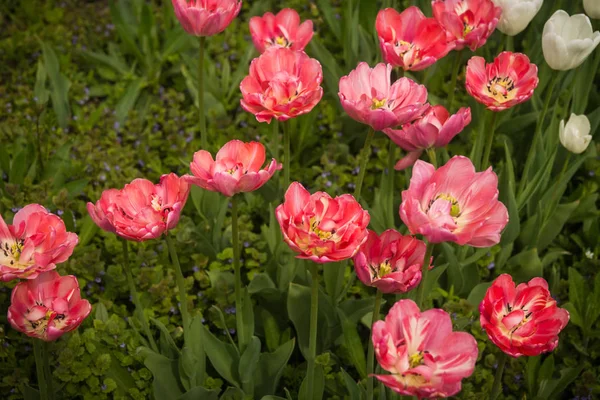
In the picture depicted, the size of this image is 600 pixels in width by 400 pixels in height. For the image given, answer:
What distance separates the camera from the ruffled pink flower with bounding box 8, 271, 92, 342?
1.40 meters

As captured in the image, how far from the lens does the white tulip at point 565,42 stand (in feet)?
5.99

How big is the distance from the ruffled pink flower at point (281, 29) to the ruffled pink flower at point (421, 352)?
1053 millimetres

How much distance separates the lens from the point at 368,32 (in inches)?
113

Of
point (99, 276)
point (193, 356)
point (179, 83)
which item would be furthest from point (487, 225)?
point (179, 83)

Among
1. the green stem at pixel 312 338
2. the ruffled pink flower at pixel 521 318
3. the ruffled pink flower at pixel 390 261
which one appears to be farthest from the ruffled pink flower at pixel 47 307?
the ruffled pink flower at pixel 521 318

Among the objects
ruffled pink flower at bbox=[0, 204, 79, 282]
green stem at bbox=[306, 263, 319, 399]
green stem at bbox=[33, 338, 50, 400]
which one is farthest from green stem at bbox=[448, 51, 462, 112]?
green stem at bbox=[33, 338, 50, 400]

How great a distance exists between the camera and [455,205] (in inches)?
54.5

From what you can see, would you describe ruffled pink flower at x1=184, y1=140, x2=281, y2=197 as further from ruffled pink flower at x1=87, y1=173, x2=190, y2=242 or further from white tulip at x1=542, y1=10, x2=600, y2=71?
white tulip at x1=542, y1=10, x2=600, y2=71

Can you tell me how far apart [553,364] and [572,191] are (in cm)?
79

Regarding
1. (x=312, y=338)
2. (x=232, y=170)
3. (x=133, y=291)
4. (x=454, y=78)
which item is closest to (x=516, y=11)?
(x=454, y=78)

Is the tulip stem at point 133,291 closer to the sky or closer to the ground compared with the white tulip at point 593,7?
closer to the ground

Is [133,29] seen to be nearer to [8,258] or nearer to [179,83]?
[179,83]

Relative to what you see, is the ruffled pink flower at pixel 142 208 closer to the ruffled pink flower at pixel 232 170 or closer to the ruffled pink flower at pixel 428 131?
the ruffled pink flower at pixel 232 170

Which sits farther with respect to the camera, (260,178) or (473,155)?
(473,155)
